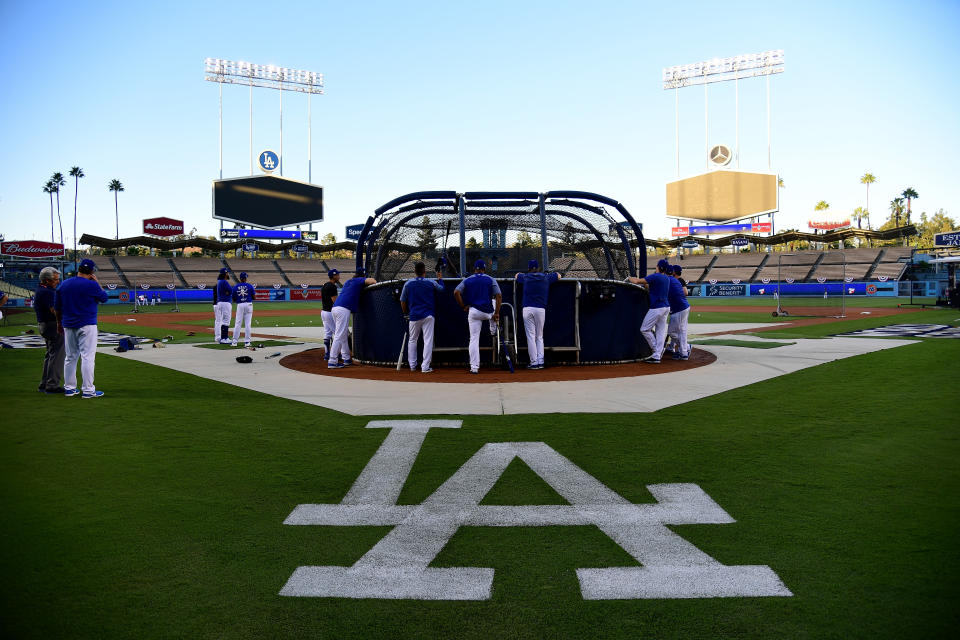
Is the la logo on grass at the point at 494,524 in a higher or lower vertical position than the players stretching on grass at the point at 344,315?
lower

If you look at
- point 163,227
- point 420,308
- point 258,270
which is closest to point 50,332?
point 420,308

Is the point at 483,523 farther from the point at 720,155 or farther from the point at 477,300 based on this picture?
the point at 720,155

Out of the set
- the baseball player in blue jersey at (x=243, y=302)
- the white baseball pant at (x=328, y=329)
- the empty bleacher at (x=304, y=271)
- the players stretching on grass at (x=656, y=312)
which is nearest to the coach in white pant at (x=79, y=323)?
the white baseball pant at (x=328, y=329)

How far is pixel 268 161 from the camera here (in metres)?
63.0

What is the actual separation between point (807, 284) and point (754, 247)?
Result: 23.3 meters

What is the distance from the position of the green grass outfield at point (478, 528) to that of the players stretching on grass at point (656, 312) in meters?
4.27

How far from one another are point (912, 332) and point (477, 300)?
14.0m

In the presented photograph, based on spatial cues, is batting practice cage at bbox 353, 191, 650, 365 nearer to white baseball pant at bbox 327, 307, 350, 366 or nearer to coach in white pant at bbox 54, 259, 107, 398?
white baseball pant at bbox 327, 307, 350, 366

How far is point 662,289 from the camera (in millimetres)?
11781

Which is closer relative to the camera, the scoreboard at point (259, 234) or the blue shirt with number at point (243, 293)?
the blue shirt with number at point (243, 293)

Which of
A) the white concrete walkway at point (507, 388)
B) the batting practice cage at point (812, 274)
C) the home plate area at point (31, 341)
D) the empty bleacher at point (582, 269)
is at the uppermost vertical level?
the batting practice cage at point (812, 274)

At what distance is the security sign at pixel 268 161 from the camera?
62.8 meters

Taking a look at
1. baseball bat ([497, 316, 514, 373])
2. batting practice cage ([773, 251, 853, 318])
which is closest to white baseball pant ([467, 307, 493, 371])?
baseball bat ([497, 316, 514, 373])

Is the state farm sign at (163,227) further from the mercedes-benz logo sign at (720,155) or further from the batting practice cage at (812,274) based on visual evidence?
the batting practice cage at (812,274)
